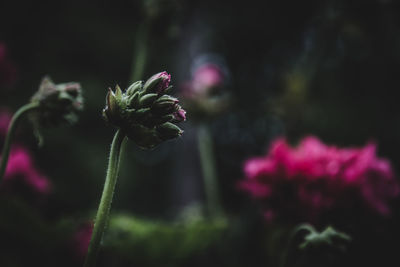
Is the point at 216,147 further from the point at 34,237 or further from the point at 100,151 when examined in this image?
the point at 34,237

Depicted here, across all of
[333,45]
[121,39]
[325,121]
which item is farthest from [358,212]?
[121,39]

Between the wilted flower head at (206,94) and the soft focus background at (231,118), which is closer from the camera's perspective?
the soft focus background at (231,118)

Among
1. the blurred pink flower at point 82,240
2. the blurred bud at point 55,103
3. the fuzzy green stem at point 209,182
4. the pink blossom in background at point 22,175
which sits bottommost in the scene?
the blurred bud at point 55,103

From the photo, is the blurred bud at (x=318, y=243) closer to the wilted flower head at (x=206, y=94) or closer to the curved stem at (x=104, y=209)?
the curved stem at (x=104, y=209)

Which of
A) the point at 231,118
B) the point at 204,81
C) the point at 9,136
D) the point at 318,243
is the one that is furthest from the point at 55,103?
the point at 231,118

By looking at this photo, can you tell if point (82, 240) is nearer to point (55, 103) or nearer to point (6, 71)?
point (6, 71)

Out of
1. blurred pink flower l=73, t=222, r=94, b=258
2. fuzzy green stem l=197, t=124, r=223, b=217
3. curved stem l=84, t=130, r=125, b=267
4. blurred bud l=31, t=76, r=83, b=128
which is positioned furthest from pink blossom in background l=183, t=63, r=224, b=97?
curved stem l=84, t=130, r=125, b=267

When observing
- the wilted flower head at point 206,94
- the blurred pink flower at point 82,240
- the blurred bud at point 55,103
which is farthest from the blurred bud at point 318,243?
the wilted flower head at point 206,94

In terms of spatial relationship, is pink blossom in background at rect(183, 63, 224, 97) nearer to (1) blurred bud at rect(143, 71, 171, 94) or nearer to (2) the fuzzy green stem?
(2) the fuzzy green stem
